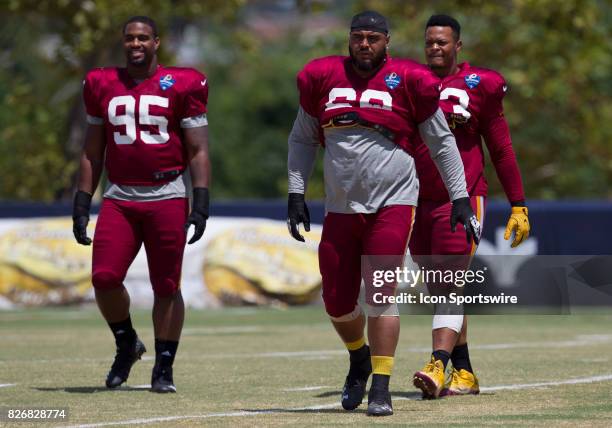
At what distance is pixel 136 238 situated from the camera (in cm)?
900

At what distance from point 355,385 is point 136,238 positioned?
1762 mm

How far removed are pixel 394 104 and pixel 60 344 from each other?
5.83m

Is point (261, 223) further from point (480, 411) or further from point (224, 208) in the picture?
point (480, 411)

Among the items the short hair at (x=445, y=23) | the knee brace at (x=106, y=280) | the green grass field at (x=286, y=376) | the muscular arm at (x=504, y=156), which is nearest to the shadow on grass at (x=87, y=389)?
the green grass field at (x=286, y=376)

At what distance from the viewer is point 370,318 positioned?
7.74 m

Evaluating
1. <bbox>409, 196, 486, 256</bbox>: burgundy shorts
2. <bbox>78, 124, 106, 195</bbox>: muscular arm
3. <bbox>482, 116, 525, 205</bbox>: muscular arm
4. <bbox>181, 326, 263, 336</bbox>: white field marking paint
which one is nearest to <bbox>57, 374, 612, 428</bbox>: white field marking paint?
<bbox>409, 196, 486, 256</bbox>: burgundy shorts

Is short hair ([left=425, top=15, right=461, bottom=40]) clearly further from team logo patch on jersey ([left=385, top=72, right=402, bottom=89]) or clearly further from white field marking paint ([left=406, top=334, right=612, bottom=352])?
white field marking paint ([left=406, top=334, right=612, bottom=352])

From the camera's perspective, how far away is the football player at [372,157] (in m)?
7.73

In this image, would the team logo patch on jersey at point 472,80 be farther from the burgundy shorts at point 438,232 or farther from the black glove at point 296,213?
the black glove at point 296,213

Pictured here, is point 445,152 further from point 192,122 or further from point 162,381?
point 162,381

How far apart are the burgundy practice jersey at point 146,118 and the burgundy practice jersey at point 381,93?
1.30 meters

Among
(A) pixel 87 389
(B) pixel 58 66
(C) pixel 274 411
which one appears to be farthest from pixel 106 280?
(B) pixel 58 66

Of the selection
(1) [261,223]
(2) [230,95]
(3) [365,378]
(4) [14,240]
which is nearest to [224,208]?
(1) [261,223]

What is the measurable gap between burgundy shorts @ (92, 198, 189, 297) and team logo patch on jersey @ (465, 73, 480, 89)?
1788mm
